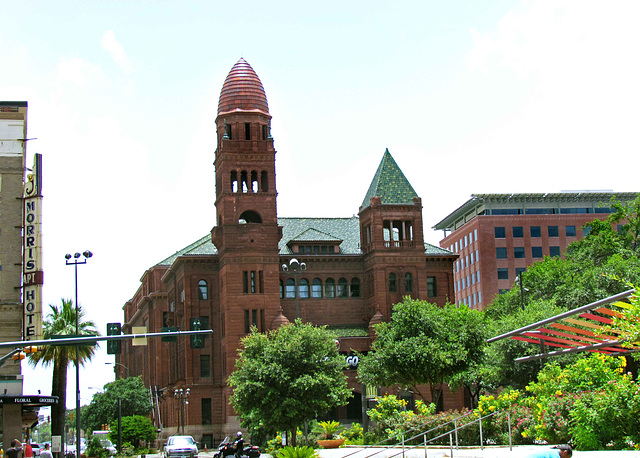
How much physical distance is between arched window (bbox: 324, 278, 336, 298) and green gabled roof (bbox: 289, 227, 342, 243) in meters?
3.95

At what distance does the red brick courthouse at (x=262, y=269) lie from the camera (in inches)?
3098

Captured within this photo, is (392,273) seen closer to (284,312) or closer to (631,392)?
(284,312)

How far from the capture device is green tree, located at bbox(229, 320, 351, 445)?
51469 millimetres

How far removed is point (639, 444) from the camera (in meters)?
25.0

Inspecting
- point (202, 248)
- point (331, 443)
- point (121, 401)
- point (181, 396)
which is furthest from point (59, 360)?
point (121, 401)

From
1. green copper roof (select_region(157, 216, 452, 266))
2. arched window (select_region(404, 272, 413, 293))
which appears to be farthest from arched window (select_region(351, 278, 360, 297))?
arched window (select_region(404, 272, 413, 293))

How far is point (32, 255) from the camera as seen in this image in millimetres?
50312

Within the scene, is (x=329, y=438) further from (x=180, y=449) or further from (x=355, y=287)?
(x=355, y=287)

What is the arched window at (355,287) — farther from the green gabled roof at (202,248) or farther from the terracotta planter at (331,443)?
the terracotta planter at (331,443)

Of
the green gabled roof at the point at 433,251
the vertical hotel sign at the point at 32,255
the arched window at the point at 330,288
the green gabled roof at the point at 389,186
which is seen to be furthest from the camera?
the green gabled roof at the point at 433,251

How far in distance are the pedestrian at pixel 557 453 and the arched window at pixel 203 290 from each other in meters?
67.5

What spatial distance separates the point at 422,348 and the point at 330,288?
101ft

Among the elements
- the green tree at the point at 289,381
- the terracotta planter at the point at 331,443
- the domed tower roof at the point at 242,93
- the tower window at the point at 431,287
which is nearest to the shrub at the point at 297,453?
the green tree at the point at 289,381

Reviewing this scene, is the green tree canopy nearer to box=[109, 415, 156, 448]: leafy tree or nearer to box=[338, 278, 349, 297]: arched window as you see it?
box=[338, 278, 349, 297]: arched window
